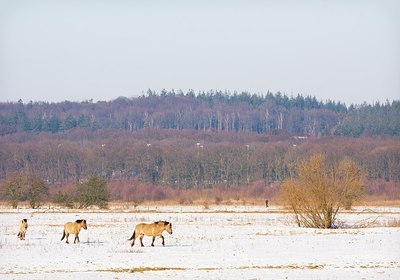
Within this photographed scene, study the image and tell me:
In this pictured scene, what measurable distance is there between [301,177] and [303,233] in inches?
266

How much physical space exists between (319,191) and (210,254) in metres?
18.2

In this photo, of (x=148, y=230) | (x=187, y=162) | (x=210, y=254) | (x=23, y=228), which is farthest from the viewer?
(x=187, y=162)

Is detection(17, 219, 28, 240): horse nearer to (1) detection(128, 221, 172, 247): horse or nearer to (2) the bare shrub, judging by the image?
(1) detection(128, 221, 172, 247): horse

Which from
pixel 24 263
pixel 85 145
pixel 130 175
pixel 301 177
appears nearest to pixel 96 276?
pixel 24 263

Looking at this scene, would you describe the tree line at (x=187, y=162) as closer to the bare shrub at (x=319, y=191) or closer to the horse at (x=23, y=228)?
the bare shrub at (x=319, y=191)

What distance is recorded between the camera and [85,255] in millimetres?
31406

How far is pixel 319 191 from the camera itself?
48.8 m

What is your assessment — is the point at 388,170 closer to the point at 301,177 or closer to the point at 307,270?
the point at 301,177

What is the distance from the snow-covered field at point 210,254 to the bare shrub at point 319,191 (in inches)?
108

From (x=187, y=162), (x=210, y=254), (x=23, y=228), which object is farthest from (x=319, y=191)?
(x=187, y=162)

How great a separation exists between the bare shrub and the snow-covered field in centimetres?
273

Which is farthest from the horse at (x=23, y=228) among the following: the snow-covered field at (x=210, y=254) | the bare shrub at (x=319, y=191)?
the bare shrub at (x=319, y=191)

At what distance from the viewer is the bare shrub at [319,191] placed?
160 feet

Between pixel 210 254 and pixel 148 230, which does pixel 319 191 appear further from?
pixel 210 254
